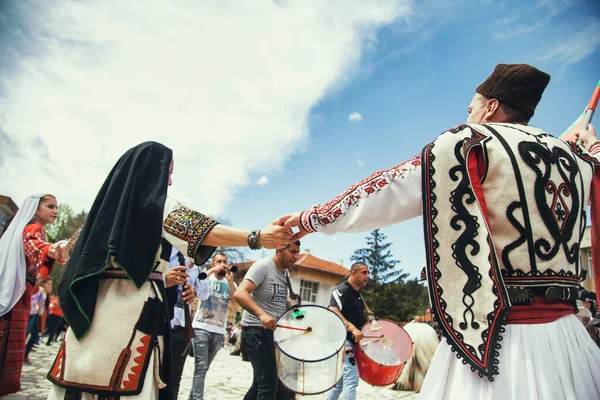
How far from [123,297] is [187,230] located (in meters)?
0.49

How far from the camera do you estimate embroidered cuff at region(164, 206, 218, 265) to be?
227 centimetres

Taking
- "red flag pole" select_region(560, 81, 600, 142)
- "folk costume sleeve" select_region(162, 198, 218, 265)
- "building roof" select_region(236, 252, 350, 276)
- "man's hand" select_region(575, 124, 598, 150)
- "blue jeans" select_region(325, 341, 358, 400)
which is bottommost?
"blue jeans" select_region(325, 341, 358, 400)

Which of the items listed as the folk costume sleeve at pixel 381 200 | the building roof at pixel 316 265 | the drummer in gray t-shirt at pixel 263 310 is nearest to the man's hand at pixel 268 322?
the drummer in gray t-shirt at pixel 263 310

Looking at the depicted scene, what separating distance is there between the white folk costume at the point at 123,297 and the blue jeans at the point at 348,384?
12.7 feet

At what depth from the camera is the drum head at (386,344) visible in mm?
6086

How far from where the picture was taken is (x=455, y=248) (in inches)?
66.4

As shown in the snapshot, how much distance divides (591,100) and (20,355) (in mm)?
5761

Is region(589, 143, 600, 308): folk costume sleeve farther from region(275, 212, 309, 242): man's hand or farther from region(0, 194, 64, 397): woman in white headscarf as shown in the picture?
region(0, 194, 64, 397): woman in white headscarf

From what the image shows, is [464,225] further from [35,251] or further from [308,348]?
[35,251]

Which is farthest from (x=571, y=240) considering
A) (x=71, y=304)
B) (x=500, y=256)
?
(x=71, y=304)

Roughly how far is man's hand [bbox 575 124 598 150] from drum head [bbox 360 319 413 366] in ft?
14.5

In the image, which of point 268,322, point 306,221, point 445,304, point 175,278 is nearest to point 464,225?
point 445,304

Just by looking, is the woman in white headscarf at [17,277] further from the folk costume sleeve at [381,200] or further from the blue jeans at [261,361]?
the folk costume sleeve at [381,200]

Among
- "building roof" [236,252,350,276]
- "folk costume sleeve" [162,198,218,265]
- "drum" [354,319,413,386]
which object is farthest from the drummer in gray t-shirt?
"building roof" [236,252,350,276]
